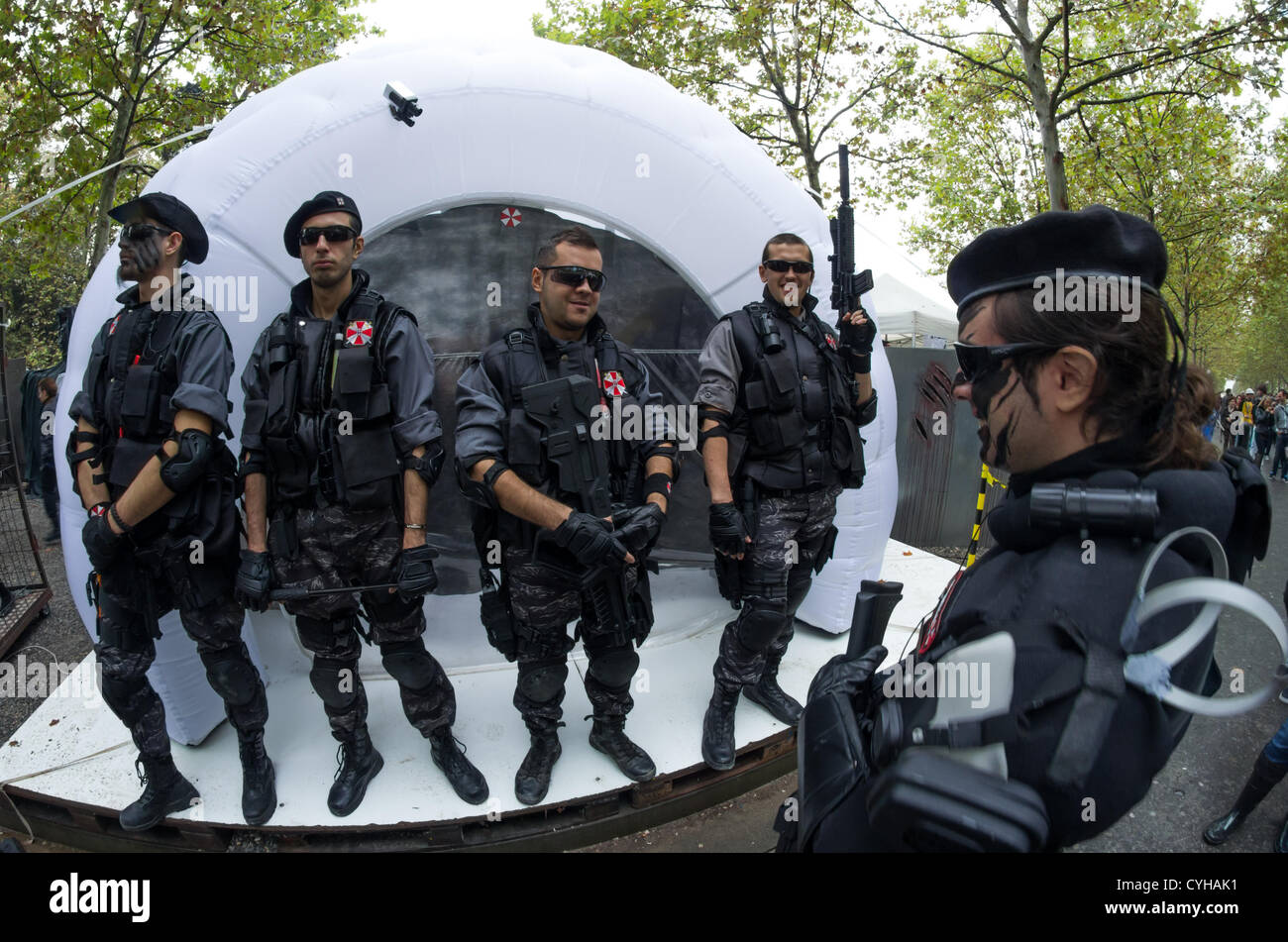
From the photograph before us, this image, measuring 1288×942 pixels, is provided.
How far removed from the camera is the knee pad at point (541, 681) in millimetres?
2846

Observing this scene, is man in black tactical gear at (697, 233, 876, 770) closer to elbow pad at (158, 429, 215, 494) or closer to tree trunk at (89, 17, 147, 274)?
elbow pad at (158, 429, 215, 494)

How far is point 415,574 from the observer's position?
2609 millimetres

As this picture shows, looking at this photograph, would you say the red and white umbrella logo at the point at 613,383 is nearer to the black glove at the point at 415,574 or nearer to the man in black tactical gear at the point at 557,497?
the man in black tactical gear at the point at 557,497

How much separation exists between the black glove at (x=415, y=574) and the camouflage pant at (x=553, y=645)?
0.31 meters

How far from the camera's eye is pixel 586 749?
3098mm

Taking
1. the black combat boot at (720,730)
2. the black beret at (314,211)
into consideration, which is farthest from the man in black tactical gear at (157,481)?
the black combat boot at (720,730)

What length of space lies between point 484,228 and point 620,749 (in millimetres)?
2579

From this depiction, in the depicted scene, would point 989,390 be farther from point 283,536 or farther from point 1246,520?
point 283,536

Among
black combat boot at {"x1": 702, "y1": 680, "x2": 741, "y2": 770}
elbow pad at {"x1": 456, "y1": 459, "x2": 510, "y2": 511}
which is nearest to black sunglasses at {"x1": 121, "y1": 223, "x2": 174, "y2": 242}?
elbow pad at {"x1": 456, "y1": 459, "x2": 510, "y2": 511}

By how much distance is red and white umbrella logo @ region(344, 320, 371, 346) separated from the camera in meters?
2.67

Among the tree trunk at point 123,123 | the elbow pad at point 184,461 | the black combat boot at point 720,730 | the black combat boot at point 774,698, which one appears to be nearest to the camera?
the elbow pad at point 184,461

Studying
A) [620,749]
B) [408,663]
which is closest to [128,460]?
[408,663]

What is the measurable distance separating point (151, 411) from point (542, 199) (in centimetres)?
190

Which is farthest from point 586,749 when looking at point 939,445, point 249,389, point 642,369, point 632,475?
point 939,445
